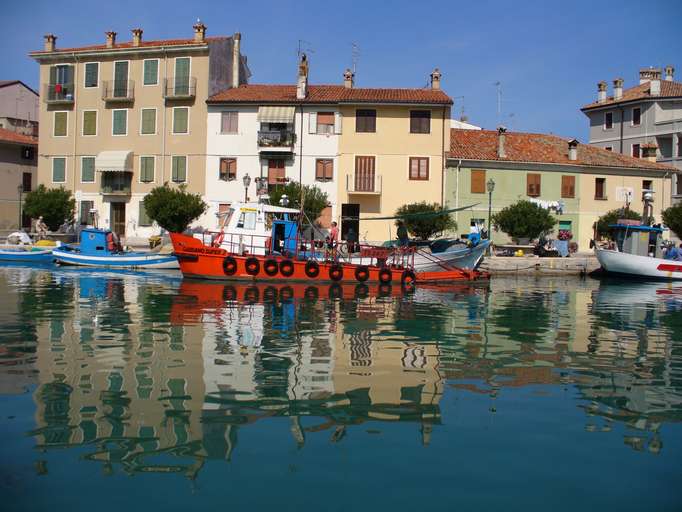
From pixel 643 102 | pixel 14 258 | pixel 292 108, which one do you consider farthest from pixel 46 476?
pixel 643 102

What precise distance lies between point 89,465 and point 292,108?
1373 inches

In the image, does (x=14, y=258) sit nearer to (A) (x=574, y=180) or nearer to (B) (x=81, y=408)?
(B) (x=81, y=408)

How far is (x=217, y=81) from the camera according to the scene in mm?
41844

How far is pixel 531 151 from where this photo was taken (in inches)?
1684

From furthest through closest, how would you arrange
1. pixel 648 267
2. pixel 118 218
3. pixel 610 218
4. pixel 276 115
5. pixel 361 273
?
pixel 118 218 → pixel 610 218 → pixel 276 115 → pixel 648 267 → pixel 361 273

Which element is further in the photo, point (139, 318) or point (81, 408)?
point (139, 318)

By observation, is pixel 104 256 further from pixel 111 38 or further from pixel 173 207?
pixel 111 38

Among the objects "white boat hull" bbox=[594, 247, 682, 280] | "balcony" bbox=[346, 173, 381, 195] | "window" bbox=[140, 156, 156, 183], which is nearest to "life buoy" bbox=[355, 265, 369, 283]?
"white boat hull" bbox=[594, 247, 682, 280]

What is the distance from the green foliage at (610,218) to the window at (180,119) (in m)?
23.9

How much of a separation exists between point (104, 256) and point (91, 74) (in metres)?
16.8

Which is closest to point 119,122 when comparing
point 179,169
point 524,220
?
point 179,169

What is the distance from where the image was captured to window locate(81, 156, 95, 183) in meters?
42.8

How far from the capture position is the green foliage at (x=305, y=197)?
116 ft

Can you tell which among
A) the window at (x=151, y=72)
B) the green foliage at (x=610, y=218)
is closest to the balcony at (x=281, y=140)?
the window at (x=151, y=72)
